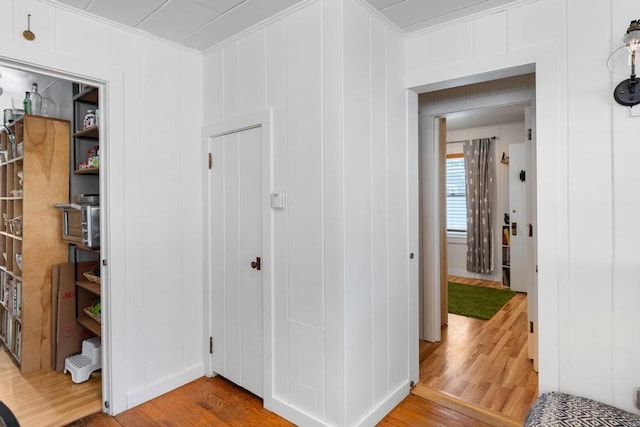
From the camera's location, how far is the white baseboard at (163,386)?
2.33m

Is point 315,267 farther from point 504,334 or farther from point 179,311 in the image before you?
point 504,334

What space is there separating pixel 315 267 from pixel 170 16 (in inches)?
67.1

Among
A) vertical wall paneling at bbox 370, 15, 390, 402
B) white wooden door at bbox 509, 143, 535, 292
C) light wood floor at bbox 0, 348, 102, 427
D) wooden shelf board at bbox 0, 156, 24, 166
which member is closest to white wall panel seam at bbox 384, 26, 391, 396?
vertical wall paneling at bbox 370, 15, 390, 402

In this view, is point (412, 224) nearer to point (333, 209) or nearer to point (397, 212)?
point (397, 212)

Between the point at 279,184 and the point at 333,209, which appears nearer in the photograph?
the point at 333,209

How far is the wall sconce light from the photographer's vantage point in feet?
5.11

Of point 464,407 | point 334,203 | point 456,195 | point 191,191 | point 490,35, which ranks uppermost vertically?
point 490,35

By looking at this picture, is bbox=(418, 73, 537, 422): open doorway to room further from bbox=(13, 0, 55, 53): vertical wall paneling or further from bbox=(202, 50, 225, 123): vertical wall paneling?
bbox=(13, 0, 55, 53): vertical wall paneling

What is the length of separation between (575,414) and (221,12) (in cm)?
271

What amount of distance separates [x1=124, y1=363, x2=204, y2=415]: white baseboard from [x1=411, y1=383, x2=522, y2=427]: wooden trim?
1564 mm

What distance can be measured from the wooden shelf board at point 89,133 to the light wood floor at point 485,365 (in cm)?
315

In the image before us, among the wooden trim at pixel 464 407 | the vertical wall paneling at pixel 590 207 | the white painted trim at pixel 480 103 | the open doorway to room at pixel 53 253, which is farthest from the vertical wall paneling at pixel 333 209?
the open doorway to room at pixel 53 253

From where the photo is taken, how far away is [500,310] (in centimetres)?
436

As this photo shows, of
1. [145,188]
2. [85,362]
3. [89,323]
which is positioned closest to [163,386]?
[85,362]
